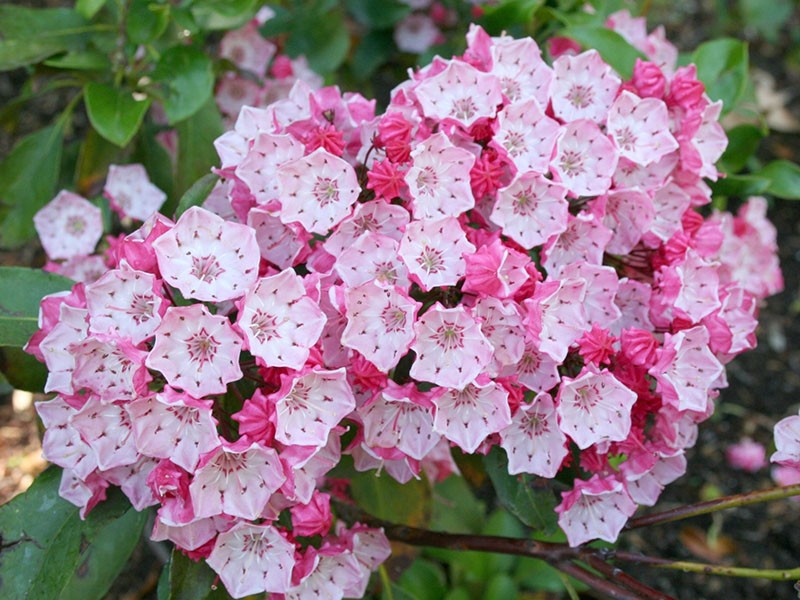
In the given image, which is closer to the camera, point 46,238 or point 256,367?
point 256,367

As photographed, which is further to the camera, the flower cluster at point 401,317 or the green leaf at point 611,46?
the green leaf at point 611,46

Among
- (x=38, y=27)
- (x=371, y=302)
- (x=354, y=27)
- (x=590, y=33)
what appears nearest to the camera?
(x=371, y=302)

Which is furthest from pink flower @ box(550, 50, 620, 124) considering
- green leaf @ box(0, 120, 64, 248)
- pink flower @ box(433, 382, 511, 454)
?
green leaf @ box(0, 120, 64, 248)

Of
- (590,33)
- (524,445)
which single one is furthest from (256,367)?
(590,33)

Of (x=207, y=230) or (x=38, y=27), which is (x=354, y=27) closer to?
(x=38, y=27)

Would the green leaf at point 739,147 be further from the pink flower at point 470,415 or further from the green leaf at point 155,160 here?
the green leaf at point 155,160

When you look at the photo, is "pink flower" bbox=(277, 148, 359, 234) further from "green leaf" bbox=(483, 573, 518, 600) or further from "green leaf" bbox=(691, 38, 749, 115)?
"green leaf" bbox=(483, 573, 518, 600)

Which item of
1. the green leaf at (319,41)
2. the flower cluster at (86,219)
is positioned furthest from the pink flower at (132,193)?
the green leaf at (319,41)
